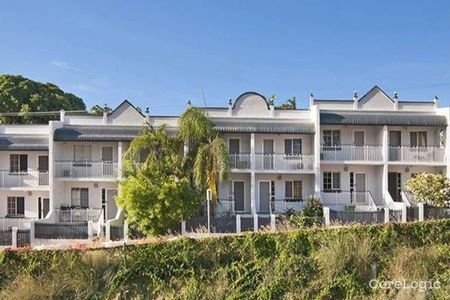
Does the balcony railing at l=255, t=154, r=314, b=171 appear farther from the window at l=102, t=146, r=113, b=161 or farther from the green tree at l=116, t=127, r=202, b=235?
the window at l=102, t=146, r=113, b=161

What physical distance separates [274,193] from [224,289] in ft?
42.5

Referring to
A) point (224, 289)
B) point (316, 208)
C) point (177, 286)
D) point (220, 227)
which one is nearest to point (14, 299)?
point (177, 286)

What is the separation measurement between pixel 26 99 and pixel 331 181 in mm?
28243

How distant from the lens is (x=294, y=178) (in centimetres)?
2433

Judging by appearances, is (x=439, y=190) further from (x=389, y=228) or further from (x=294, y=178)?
(x=389, y=228)

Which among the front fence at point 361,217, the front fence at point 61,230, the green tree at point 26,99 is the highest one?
the green tree at point 26,99

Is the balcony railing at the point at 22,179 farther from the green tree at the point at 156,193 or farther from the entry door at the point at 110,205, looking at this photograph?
the green tree at the point at 156,193

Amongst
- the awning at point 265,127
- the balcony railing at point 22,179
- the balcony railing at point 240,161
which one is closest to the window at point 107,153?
the balcony railing at point 22,179

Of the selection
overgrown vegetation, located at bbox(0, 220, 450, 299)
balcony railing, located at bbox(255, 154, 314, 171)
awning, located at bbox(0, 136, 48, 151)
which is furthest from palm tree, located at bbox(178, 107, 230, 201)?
awning, located at bbox(0, 136, 48, 151)

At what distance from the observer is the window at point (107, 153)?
79.0ft

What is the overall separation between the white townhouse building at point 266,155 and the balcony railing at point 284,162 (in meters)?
0.06

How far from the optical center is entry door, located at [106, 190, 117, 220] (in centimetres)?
2373

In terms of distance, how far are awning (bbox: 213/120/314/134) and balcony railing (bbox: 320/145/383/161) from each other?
1.67m

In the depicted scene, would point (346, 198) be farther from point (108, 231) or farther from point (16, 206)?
point (16, 206)
